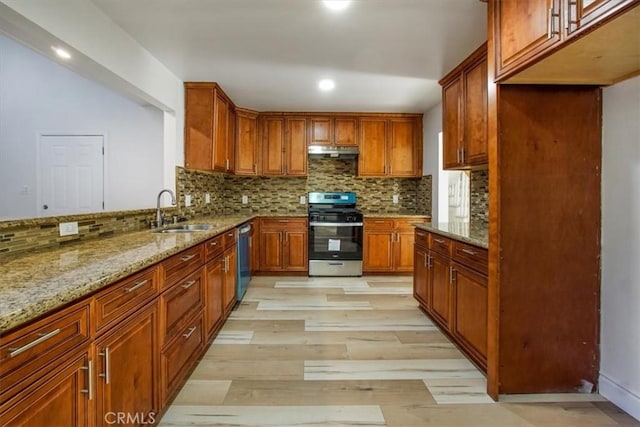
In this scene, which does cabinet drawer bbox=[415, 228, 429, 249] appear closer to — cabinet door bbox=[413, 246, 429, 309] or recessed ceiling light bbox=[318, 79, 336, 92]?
cabinet door bbox=[413, 246, 429, 309]

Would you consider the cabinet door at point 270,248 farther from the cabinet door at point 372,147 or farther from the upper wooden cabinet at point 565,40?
the upper wooden cabinet at point 565,40

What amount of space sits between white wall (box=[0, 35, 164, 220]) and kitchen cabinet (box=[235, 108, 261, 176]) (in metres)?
0.98

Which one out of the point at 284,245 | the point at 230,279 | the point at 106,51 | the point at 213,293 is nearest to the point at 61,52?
the point at 106,51

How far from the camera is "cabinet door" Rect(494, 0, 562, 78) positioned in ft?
4.66

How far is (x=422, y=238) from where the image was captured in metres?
3.17

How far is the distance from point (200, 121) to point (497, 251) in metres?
3.05

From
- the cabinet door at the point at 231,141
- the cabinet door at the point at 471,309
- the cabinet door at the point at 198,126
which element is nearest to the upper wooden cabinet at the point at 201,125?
the cabinet door at the point at 198,126

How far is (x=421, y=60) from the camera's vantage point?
2.91 meters

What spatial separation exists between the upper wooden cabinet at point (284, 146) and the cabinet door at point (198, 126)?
1.30m

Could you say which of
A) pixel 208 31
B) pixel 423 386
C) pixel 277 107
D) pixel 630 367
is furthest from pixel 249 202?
pixel 630 367

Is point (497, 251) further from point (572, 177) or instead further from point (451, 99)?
point (451, 99)

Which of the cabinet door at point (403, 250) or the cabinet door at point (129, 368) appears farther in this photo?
the cabinet door at point (403, 250)

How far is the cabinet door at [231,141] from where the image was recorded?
4.15 m

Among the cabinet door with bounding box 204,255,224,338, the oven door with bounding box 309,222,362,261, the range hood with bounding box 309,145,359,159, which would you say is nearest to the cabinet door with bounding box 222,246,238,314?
the cabinet door with bounding box 204,255,224,338
